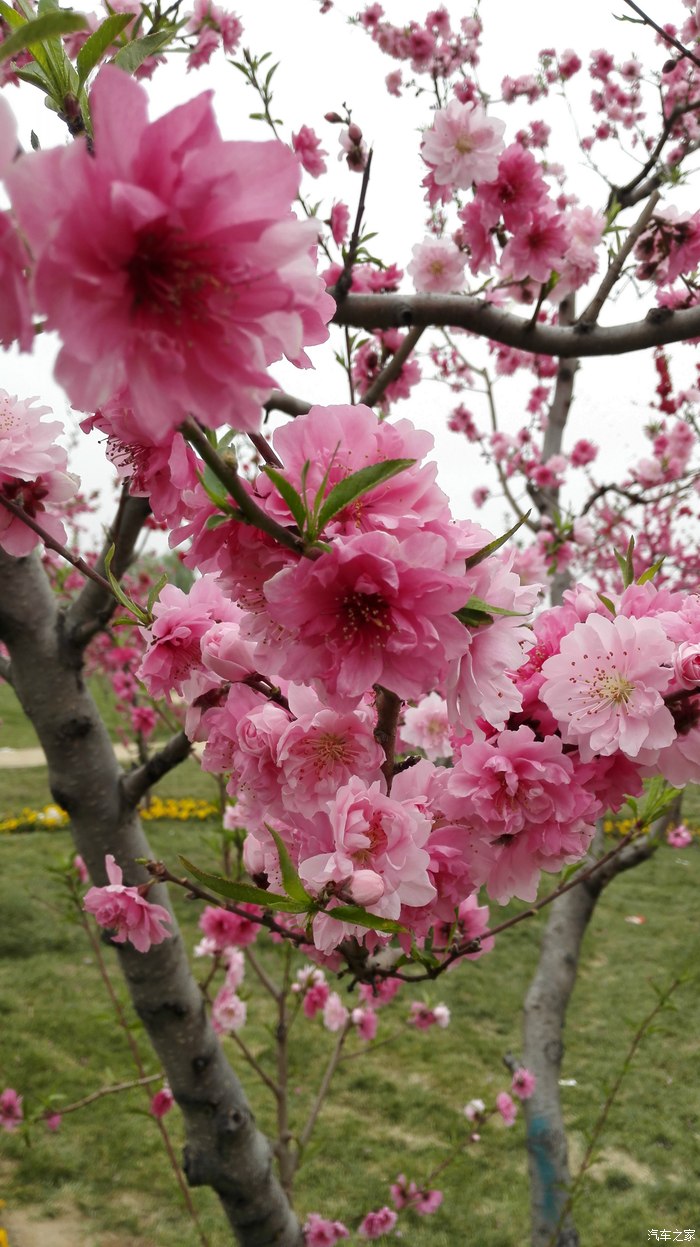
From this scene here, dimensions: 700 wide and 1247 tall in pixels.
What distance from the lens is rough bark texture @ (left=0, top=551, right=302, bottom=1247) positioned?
1.92 metres

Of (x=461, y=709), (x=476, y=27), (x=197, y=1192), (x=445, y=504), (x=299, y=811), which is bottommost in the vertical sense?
(x=197, y=1192)

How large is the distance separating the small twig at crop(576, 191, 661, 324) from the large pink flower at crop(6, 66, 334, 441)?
5.21 ft

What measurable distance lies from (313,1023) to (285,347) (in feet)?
Result: 18.1

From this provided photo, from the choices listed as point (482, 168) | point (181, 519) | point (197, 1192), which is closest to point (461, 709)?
point (181, 519)

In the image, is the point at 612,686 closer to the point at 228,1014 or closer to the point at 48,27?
the point at 48,27

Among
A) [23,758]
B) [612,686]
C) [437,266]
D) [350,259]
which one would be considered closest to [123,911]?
[612,686]

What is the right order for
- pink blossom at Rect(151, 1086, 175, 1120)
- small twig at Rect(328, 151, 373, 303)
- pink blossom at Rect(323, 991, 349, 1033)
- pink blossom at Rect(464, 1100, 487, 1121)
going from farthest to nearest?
pink blossom at Rect(464, 1100, 487, 1121), pink blossom at Rect(323, 991, 349, 1033), pink blossom at Rect(151, 1086, 175, 1120), small twig at Rect(328, 151, 373, 303)

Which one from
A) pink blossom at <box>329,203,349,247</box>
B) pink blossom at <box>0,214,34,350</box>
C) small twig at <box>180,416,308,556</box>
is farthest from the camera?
pink blossom at <box>329,203,349,247</box>

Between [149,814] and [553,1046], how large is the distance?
23.5ft

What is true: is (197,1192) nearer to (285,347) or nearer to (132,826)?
(132,826)

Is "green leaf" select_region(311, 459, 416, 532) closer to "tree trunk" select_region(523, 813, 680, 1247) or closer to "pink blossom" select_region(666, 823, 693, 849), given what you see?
"tree trunk" select_region(523, 813, 680, 1247)

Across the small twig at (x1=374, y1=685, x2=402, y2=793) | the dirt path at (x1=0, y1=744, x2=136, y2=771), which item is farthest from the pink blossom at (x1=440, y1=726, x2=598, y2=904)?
the dirt path at (x1=0, y1=744, x2=136, y2=771)

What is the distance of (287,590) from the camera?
627mm

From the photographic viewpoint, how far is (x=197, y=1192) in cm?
368
